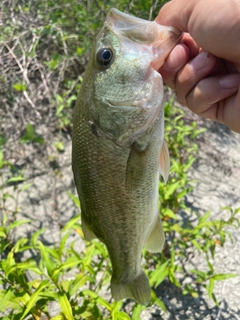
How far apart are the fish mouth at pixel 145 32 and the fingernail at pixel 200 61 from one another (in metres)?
0.18

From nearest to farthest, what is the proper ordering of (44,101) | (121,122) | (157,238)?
(121,122) < (157,238) < (44,101)

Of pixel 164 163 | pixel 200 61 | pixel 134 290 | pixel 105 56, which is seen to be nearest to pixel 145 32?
pixel 105 56

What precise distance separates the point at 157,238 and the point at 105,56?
3.44ft

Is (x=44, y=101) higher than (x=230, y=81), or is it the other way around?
(x=230, y=81)

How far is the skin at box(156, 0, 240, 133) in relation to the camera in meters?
1.35

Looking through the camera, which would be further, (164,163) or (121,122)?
(164,163)

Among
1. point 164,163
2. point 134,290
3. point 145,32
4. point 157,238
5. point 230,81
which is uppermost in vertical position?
point 145,32

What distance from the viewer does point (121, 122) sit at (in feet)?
4.73

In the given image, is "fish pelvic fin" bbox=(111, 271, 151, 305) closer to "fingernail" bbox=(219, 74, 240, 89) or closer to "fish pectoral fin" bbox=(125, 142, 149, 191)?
"fish pectoral fin" bbox=(125, 142, 149, 191)

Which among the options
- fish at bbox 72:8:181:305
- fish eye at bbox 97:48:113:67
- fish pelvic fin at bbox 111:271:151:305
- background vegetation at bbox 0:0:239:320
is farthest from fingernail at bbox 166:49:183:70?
background vegetation at bbox 0:0:239:320

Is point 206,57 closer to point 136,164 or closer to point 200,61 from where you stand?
point 200,61

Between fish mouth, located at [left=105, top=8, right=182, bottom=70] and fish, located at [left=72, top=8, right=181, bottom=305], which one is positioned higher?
fish mouth, located at [left=105, top=8, right=182, bottom=70]

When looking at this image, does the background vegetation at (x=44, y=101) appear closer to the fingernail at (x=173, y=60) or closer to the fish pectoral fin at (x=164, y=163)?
the fish pectoral fin at (x=164, y=163)

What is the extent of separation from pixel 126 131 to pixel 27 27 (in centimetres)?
312
